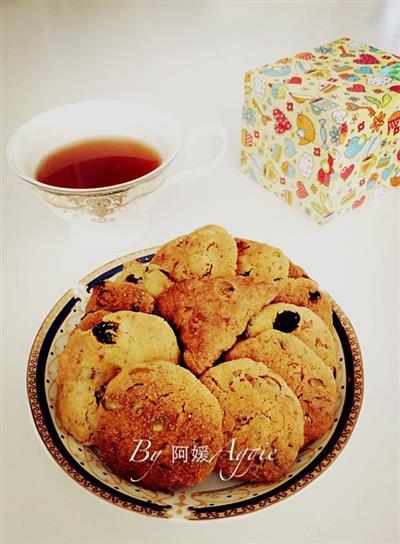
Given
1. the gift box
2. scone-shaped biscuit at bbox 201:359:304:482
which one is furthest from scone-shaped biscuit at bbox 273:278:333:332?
the gift box

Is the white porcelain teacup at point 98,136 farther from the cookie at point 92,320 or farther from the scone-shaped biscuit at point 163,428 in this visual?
the scone-shaped biscuit at point 163,428

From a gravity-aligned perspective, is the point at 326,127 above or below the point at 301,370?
above

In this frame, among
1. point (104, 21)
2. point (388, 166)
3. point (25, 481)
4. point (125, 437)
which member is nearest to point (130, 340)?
point (125, 437)

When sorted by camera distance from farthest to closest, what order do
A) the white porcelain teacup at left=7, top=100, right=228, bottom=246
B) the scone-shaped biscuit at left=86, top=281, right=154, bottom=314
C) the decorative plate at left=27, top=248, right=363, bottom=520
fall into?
Answer: the white porcelain teacup at left=7, top=100, right=228, bottom=246 < the scone-shaped biscuit at left=86, top=281, right=154, bottom=314 < the decorative plate at left=27, top=248, right=363, bottom=520

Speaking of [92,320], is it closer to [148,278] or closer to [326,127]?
[148,278]

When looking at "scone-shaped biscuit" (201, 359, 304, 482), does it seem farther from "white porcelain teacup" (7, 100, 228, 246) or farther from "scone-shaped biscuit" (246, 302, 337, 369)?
"white porcelain teacup" (7, 100, 228, 246)

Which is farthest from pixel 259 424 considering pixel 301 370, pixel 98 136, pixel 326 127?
pixel 98 136

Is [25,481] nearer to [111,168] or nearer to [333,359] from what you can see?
[333,359]
